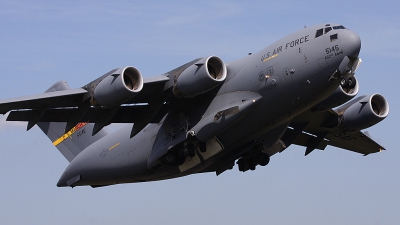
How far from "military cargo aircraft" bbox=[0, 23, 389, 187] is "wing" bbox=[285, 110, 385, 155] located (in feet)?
0.12

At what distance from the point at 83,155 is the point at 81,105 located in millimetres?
3488

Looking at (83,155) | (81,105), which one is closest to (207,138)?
(81,105)

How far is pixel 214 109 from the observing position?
17.6m

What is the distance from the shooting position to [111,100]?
16.6m

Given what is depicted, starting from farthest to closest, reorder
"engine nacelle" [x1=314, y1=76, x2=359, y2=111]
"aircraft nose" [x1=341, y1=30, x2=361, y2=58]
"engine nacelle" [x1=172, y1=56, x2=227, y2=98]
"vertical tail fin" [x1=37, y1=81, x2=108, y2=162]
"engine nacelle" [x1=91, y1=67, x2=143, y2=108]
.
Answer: "vertical tail fin" [x1=37, y1=81, x2=108, y2=162]
"engine nacelle" [x1=314, y1=76, x2=359, y2=111]
"engine nacelle" [x1=172, y1=56, x2=227, y2=98]
"engine nacelle" [x1=91, y1=67, x2=143, y2=108]
"aircraft nose" [x1=341, y1=30, x2=361, y2=58]

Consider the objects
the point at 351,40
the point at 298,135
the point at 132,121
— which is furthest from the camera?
the point at 298,135

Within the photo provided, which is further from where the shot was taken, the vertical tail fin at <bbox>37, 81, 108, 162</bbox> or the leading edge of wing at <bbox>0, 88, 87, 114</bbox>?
the vertical tail fin at <bbox>37, 81, 108, 162</bbox>

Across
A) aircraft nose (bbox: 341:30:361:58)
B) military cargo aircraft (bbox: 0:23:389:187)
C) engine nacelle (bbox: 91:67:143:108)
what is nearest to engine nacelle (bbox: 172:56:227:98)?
military cargo aircraft (bbox: 0:23:389:187)

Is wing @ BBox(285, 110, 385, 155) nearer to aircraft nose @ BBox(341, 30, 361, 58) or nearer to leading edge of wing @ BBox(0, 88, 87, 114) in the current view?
aircraft nose @ BBox(341, 30, 361, 58)

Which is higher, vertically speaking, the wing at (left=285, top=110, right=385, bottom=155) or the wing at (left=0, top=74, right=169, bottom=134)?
the wing at (left=0, top=74, right=169, bottom=134)

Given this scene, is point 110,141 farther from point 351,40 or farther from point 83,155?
point 351,40

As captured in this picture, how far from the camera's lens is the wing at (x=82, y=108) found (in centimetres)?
1712

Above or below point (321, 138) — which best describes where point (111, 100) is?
above

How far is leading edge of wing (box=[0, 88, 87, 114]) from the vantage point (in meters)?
17.0
